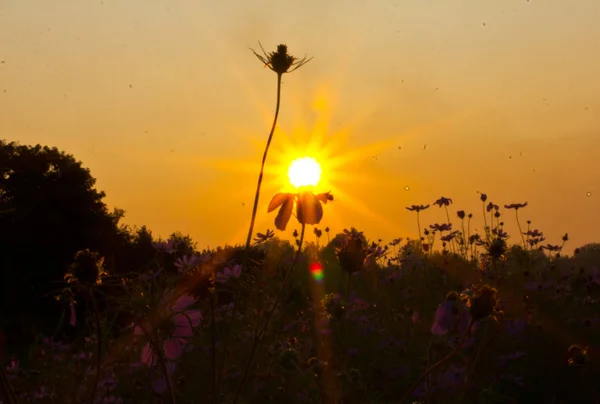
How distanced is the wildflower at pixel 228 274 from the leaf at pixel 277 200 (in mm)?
205

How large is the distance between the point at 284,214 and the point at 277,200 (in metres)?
0.05

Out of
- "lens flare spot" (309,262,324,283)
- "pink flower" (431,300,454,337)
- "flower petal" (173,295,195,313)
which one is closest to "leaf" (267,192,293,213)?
"flower petal" (173,295,195,313)

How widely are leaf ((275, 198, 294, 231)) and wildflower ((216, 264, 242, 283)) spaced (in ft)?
0.58

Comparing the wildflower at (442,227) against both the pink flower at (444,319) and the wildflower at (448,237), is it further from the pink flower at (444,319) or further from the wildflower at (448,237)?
the pink flower at (444,319)

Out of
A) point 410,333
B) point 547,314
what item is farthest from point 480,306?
point 547,314

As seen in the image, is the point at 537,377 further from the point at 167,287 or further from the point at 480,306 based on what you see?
the point at 167,287

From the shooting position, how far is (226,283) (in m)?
2.02

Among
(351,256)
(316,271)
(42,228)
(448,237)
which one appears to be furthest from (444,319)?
(42,228)

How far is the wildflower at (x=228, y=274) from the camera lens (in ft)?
6.51

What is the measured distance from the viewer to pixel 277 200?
6.83 ft

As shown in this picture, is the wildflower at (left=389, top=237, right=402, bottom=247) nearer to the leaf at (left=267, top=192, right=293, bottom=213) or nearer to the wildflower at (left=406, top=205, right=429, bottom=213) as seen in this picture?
the wildflower at (left=406, top=205, right=429, bottom=213)

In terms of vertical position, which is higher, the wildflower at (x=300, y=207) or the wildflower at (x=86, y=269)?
the wildflower at (x=300, y=207)

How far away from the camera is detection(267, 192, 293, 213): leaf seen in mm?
2045

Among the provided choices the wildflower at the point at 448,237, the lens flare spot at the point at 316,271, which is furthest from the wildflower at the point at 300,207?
the wildflower at the point at 448,237
